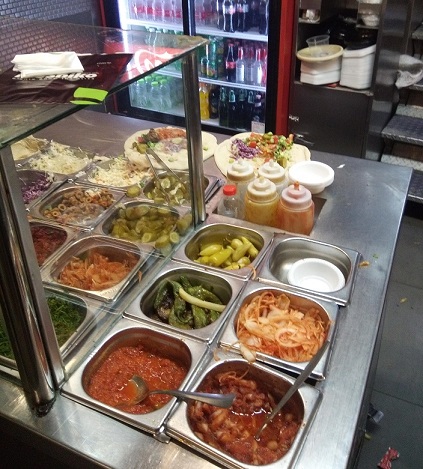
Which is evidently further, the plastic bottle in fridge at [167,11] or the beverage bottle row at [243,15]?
the plastic bottle in fridge at [167,11]

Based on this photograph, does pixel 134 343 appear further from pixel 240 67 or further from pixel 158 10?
pixel 158 10

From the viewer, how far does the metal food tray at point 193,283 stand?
1.31 meters

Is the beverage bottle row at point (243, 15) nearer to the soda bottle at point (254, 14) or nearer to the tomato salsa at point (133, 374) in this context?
the soda bottle at point (254, 14)

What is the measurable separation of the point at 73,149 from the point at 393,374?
1864mm

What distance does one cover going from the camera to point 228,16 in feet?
12.7

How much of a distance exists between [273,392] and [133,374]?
36cm

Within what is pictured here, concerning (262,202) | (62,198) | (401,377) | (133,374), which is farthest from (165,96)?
(401,377)

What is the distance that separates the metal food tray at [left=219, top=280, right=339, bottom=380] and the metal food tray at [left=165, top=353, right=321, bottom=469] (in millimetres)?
28

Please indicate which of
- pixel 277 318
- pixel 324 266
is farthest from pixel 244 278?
pixel 324 266

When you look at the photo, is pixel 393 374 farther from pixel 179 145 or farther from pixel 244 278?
pixel 179 145

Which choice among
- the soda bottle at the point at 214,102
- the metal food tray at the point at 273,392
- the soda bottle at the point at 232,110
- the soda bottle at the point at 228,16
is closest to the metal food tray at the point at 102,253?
the metal food tray at the point at 273,392

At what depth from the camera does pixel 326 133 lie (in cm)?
367

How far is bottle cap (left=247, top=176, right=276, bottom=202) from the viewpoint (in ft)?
5.58

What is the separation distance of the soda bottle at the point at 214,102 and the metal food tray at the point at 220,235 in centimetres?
286
